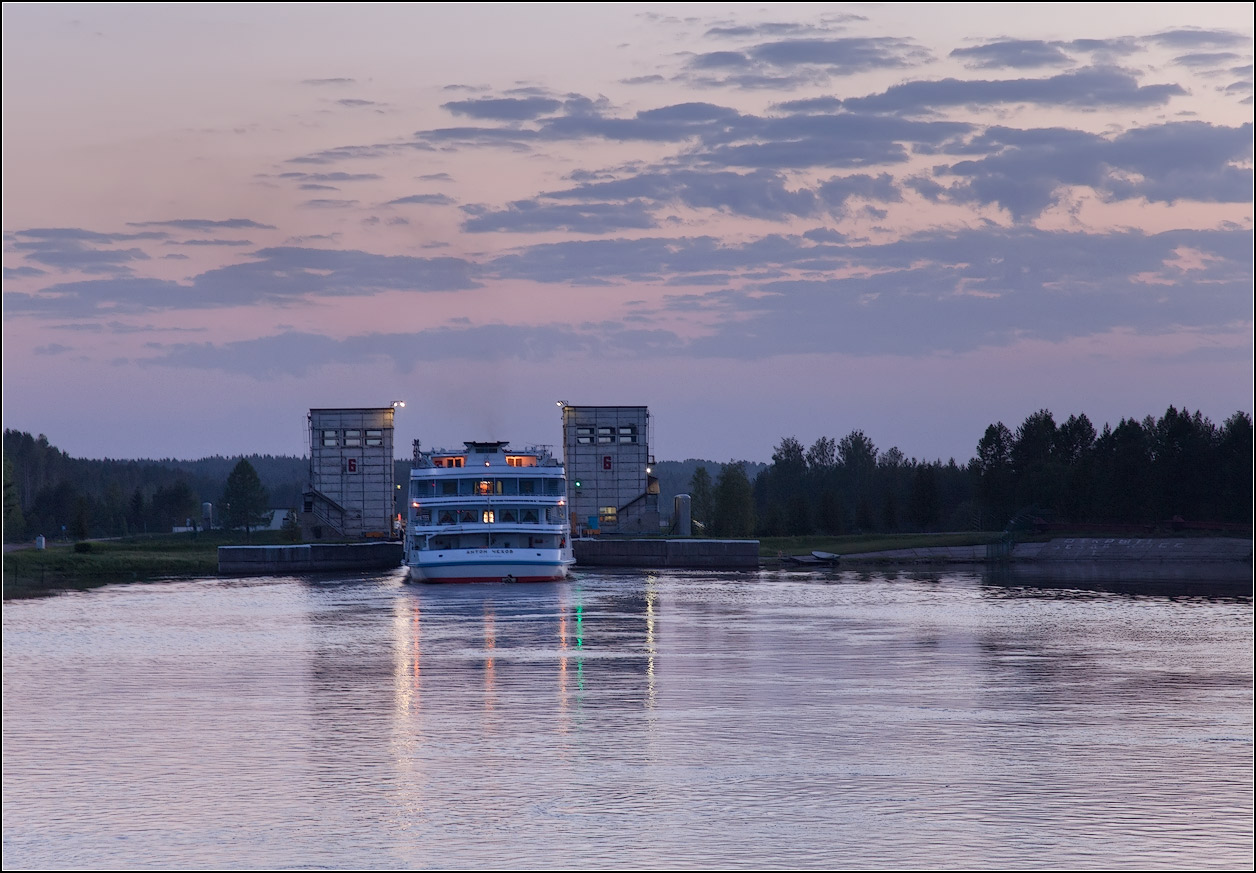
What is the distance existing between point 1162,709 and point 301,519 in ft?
279

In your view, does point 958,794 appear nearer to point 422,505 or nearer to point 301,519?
point 422,505

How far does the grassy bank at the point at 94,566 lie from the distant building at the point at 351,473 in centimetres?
867

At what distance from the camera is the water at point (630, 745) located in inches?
845

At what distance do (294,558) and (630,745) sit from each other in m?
76.3

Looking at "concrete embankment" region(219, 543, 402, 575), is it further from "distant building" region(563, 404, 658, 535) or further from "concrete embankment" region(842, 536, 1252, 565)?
"concrete embankment" region(842, 536, 1252, 565)

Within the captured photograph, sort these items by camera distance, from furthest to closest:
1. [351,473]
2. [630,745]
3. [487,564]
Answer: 1. [351,473]
2. [487,564]
3. [630,745]

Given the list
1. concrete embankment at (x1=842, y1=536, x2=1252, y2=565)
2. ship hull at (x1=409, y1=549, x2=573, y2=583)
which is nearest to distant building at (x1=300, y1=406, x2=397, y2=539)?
ship hull at (x1=409, y1=549, x2=573, y2=583)

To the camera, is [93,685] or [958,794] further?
[93,685]

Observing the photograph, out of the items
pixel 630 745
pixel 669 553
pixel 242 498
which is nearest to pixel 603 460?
pixel 669 553

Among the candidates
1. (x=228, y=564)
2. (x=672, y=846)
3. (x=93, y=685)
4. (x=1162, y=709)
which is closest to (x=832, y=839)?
(x=672, y=846)

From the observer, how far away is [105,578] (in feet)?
304

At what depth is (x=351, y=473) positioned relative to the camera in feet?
350

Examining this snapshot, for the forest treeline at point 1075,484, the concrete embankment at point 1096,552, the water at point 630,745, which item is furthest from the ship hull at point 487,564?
the forest treeline at point 1075,484

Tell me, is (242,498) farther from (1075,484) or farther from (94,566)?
(1075,484)
